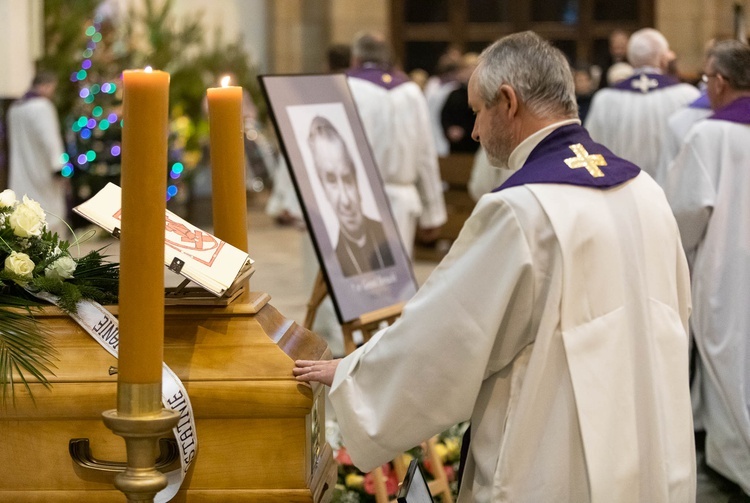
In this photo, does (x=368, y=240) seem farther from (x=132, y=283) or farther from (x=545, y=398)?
(x=132, y=283)

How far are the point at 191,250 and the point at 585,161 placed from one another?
814 millimetres

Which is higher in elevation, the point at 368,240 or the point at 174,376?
the point at 174,376

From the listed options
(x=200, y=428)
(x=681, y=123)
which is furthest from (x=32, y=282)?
(x=681, y=123)

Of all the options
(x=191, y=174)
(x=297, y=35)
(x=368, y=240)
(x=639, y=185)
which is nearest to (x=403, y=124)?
(x=368, y=240)

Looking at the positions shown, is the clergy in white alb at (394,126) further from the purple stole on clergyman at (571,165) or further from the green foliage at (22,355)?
the green foliage at (22,355)

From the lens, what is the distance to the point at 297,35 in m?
15.9

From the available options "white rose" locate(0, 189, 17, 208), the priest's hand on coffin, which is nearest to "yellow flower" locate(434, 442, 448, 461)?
the priest's hand on coffin

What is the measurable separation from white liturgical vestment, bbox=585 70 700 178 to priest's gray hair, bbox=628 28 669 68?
3.3 inches

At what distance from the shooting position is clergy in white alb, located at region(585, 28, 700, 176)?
6852 millimetres

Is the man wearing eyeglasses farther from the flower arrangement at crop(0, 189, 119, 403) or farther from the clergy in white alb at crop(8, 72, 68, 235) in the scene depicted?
the clergy in white alb at crop(8, 72, 68, 235)

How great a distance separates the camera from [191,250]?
1854 millimetres

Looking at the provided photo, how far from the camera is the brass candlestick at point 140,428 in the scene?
1482 millimetres

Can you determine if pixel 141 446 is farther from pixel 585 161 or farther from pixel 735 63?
pixel 735 63

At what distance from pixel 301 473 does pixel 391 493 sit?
2.00 meters
